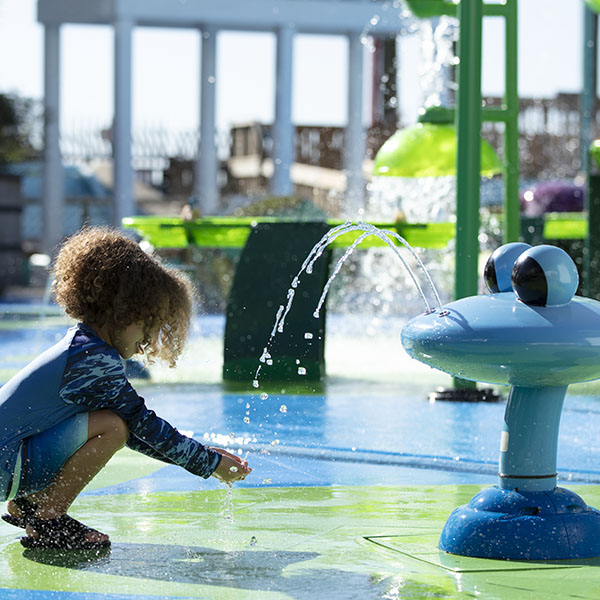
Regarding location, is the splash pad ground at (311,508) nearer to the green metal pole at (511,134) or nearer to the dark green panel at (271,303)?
the dark green panel at (271,303)

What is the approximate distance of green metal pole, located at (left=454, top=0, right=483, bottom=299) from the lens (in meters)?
6.19

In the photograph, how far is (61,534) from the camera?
3018mm

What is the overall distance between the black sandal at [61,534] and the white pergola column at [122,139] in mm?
16873

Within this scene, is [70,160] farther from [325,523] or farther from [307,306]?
[325,523]

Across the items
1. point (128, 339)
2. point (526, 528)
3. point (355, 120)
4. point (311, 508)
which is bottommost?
point (311, 508)

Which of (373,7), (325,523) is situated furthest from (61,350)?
(373,7)

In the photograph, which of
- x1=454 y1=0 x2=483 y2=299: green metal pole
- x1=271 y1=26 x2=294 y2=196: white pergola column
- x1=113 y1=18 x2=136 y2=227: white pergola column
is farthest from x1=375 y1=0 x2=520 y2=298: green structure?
x1=113 y1=18 x2=136 y2=227: white pergola column

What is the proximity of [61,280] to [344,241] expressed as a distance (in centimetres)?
430

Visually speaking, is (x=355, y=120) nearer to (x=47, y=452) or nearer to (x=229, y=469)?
(x=229, y=469)

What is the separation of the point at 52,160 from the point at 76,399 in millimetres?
18374

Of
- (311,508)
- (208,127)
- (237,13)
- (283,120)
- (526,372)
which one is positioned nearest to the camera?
(526,372)

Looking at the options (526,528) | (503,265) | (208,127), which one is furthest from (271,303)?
(208,127)

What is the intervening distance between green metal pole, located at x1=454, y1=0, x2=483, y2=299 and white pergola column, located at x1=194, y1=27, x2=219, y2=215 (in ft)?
47.0

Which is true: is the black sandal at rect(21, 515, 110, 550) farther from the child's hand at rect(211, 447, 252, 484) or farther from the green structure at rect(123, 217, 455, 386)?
the green structure at rect(123, 217, 455, 386)
